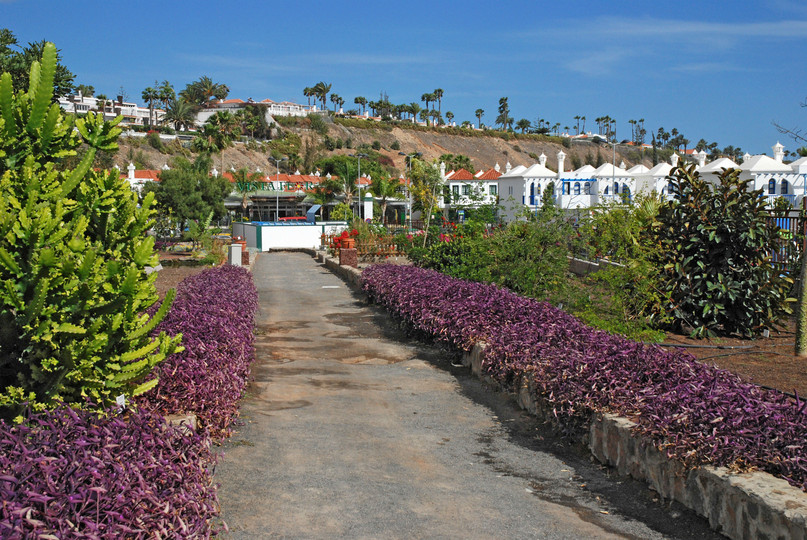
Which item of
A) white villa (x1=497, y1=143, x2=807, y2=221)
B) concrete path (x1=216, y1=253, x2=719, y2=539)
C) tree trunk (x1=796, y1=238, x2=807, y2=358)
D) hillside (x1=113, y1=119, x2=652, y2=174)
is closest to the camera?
concrete path (x1=216, y1=253, x2=719, y2=539)

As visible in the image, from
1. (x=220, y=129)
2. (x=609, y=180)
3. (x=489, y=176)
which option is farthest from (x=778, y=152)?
(x=220, y=129)

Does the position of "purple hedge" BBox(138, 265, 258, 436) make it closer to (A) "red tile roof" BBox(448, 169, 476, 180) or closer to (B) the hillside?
(A) "red tile roof" BBox(448, 169, 476, 180)

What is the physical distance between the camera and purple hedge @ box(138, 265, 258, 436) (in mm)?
5652

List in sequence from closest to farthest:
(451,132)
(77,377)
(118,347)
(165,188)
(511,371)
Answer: (77,377), (118,347), (511,371), (165,188), (451,132)

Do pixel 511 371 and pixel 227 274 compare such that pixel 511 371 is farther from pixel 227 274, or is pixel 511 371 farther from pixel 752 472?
pixel 227 274

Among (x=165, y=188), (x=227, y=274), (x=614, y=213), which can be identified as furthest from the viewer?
(x=165, y=188)

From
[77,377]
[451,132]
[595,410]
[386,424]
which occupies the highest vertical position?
[451,132]

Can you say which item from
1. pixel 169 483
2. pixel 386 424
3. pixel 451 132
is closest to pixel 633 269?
pixel 386 424

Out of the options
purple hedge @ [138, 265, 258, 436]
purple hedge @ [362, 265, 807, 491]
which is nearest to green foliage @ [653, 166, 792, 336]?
purple hedge @ [362, 265, 807, 491]

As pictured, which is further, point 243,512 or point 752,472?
point 243,512

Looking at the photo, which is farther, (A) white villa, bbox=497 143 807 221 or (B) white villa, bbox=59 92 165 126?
(B) white villa, bbox=59 92 165 126

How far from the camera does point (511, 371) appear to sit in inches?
300

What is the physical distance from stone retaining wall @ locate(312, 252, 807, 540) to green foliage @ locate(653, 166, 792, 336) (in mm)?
5431

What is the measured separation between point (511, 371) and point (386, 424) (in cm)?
147
